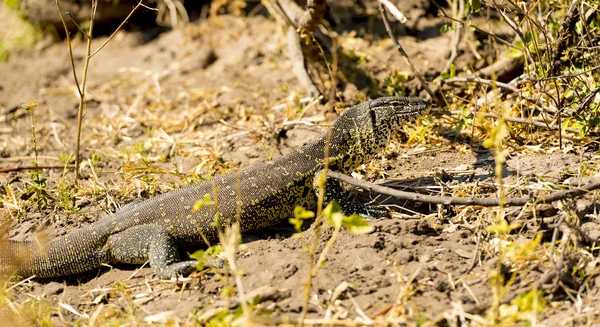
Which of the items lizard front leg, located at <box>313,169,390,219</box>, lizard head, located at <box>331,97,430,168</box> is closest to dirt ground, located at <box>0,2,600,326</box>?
lizard front leg, located at <box>313,169,390,219</box>

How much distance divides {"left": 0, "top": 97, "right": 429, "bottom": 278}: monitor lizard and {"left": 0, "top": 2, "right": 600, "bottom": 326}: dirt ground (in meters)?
0.20

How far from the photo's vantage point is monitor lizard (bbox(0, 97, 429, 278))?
21.0 feet

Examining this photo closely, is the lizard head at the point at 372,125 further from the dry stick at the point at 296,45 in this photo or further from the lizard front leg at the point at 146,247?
the dry stick at the point at 296,45

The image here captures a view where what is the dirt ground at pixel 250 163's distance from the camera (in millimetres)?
5246

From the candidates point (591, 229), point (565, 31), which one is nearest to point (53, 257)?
point (591, 229)

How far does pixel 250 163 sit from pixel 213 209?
1.71 m

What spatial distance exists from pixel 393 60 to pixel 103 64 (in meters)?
6.13

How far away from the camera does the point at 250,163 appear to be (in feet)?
26.9

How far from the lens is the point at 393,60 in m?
9.80

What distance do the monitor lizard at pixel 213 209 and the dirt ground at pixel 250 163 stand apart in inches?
7.8

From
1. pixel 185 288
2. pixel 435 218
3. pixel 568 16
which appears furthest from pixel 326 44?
pixel 185 288

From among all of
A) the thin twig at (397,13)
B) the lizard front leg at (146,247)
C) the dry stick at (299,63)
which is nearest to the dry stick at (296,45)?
the dry stick at (299,63)

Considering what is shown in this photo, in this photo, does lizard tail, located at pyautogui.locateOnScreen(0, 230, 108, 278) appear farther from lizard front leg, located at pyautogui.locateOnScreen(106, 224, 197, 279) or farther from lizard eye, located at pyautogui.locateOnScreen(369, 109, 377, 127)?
→ lizard eye, located at pyautogui.locateOnScreen(369, 109, 377, 127)

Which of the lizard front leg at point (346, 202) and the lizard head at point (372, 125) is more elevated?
the lizard head at point (372, 125)
